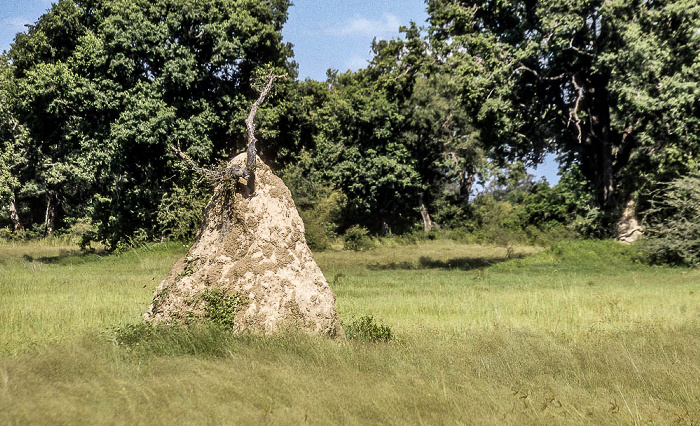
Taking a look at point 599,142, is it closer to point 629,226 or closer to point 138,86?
point 629,226

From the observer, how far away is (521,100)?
25109mm

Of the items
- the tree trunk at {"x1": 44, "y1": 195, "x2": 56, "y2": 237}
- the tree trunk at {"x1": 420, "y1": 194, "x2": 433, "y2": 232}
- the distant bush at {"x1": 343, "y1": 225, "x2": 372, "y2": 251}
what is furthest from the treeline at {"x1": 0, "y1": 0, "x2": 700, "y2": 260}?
the tree trunk at {"x1": 420, "y1": 194, "x2": 433, "y2": 232}

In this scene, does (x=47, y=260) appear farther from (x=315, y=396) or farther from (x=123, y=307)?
(x=315, y=396)

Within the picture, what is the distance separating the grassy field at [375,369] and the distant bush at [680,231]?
1157cm

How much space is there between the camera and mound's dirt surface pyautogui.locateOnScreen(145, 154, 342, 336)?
24.0 feet

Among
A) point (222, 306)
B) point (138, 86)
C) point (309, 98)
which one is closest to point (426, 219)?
point (309, 98)

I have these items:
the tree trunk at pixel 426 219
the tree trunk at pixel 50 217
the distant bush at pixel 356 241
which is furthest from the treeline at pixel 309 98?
the tree trunk at pixel 426 219

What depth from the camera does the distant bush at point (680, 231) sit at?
858 inches

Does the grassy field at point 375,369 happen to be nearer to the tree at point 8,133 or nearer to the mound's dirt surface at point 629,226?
the mound's dirt surface at point 629,226

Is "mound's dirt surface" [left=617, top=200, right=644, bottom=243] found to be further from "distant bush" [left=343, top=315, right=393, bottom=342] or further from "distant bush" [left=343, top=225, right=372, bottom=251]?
"distant bush" [left=343, top=315, right=393, bottom=342]

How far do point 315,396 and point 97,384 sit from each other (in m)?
1.84

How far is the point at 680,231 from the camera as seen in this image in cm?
2239

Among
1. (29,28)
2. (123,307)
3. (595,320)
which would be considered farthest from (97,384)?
(29,28)

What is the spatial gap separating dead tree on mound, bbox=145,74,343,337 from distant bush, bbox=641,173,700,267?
62.2ft
